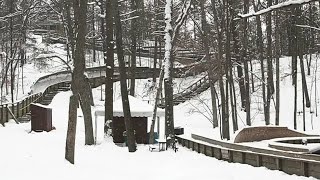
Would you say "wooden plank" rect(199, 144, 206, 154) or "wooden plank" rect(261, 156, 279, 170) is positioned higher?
"wooden plank" rect(261, 156, 279, 170)

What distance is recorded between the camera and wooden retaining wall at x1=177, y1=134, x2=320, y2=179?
1141 cm

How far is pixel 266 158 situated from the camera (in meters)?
13.2

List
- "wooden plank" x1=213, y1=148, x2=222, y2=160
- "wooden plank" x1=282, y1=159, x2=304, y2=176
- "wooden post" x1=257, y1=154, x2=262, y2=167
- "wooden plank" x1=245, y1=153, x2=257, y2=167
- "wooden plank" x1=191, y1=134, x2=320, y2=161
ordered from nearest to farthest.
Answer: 1. "wooden plank" x1=282, y1=159, x2=304, y2=176
2. "wooden plank" x1=191, y1=134, x2=320, y2=161
3. "wooden post" x1=257, y1=154, x2=262, y2=167
4. "wooden plank" x1=245, y1=153, x2=257, y2=167
5. "wooden plank" x1=213, y1=148, x2=222, y2=160

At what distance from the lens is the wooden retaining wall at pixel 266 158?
449 inches

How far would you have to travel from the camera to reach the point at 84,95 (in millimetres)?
20859

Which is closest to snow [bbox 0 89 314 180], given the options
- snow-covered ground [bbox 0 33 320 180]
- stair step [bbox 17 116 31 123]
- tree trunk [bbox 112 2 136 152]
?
snow-covered ground [bbox 0 33 320 180]

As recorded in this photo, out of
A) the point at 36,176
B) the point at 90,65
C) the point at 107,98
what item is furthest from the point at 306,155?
the point at 90,65

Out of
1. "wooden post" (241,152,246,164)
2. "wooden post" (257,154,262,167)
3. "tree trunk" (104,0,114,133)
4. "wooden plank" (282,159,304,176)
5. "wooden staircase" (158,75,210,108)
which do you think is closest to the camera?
"wooden plank" (282,159,304,176)

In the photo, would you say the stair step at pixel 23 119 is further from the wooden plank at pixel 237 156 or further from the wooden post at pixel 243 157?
the wooden post at pixel 243 157

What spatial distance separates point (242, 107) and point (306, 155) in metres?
24.8

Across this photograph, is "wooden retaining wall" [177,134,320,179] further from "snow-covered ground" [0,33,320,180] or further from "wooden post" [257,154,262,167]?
"snow-covered ground" [0,33,320,180]

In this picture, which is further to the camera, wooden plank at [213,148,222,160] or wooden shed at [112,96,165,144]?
wooden shed at [112,96,165,144]

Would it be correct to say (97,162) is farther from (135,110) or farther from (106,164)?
(135,110)

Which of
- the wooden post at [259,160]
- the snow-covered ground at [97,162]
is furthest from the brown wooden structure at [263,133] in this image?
the wooden post at [259,160]
